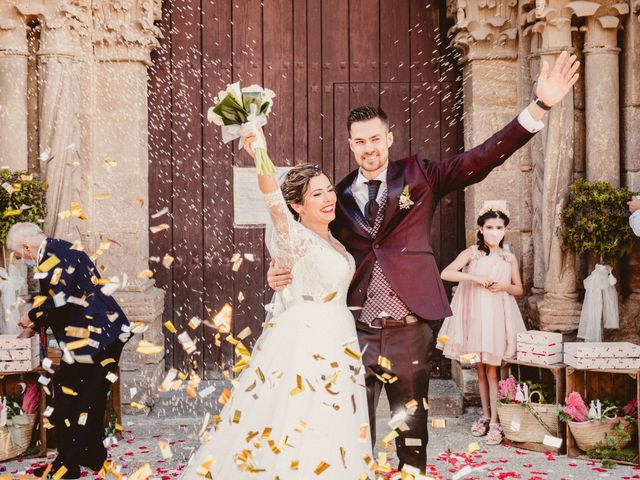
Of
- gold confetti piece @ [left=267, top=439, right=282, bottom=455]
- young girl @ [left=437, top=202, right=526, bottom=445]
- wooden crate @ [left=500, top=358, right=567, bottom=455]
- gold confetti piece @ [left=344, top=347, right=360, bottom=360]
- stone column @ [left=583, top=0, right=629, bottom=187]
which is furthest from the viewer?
stone column @ [left=583, top=0, right=629, bottom=187]

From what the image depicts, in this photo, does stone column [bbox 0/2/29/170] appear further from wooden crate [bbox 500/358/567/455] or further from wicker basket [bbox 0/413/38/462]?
wooden crate [bbox 500/358/567/455]

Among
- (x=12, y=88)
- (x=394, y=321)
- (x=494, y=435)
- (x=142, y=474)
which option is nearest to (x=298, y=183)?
(x=394, y=321)

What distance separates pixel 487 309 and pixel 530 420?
0.72 meters

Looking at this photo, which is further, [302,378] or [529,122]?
[302,378]

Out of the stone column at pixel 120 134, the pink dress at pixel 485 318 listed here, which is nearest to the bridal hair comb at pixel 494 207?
the pink dress at pixel 485 318

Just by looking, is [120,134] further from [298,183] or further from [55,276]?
[298,183]

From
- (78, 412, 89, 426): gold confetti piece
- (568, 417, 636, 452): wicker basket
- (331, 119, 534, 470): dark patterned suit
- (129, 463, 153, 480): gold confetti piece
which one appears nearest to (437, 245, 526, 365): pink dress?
(568, 417, 636, 452): wicker basket

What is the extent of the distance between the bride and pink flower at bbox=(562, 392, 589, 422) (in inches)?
70.7

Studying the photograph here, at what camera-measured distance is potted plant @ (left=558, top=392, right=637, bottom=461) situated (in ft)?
16.4

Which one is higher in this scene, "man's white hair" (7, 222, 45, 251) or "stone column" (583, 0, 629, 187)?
"stone column" (583, 0, 629, 187)

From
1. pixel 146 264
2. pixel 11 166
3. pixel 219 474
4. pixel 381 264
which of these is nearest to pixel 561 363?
pixel 381 264

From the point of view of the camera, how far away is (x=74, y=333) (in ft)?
15.8

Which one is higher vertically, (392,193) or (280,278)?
(392,193)

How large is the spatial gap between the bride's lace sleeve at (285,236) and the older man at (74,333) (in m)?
1.44
